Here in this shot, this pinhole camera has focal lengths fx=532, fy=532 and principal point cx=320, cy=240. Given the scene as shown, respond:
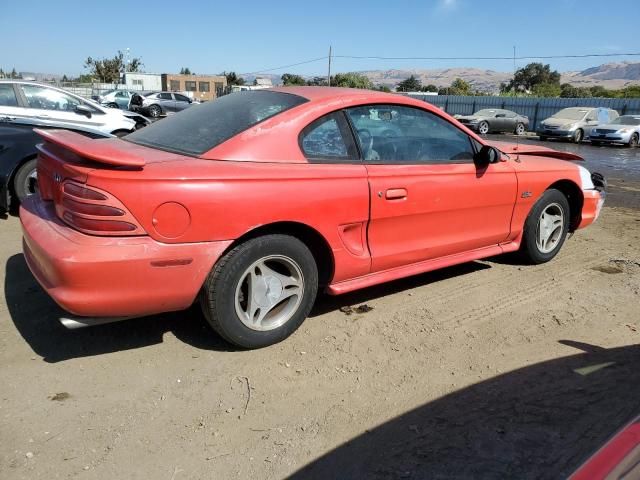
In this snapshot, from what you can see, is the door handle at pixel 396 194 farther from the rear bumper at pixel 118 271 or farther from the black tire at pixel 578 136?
the black tire at pixel 578 136

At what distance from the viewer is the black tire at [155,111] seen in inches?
975

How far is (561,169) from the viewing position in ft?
15.5

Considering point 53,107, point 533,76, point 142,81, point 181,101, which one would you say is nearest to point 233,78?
point 142,81

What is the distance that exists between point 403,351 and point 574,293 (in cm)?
184

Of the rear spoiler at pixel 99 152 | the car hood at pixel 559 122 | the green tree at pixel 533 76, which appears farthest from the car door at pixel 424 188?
the green tree at pixel 533 76

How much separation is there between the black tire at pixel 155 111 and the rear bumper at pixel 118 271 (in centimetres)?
2338

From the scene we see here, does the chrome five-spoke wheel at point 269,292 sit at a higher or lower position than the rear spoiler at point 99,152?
lower

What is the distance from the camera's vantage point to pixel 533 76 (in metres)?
91.1

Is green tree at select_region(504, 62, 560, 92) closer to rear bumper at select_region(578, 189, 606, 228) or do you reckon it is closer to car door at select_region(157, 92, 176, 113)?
car door at select_region(157, 92, 176, 113)

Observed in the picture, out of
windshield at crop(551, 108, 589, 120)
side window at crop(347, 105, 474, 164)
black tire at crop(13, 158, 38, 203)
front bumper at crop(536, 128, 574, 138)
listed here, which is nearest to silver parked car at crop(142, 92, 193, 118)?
front bumper at crop(536, 128, 574, 138)

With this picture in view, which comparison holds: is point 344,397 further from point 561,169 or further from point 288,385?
point 561,169

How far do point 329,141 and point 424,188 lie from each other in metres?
0.77

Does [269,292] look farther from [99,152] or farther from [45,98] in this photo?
[45,98]

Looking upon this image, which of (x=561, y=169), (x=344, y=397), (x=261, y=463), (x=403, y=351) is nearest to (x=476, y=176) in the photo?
(x=561, y=169)
